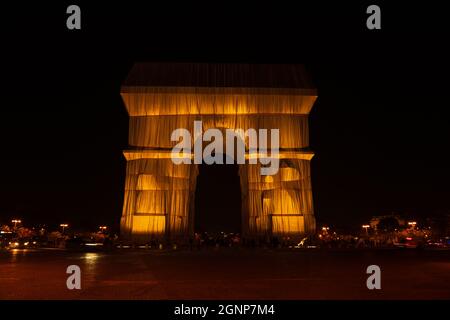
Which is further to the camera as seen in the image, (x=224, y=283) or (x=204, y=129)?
(x=204, y=129)

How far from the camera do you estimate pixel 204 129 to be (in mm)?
37281

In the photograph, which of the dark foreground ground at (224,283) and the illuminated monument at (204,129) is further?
the illuminated monument at (204,129)

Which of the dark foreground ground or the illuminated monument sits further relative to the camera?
the illuminated monument

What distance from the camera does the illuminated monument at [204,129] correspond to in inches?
1423

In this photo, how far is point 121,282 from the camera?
12.6m

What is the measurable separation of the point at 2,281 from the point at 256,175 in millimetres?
25542

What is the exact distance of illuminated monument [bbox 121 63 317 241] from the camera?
36.2m

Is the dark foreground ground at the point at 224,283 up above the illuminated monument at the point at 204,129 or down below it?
below

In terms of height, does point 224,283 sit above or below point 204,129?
below

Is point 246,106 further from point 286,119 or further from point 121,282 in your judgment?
point 121,282

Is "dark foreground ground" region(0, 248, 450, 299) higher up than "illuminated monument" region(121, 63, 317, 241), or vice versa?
"illuminated monument" region(121, 63, 317, 241)
